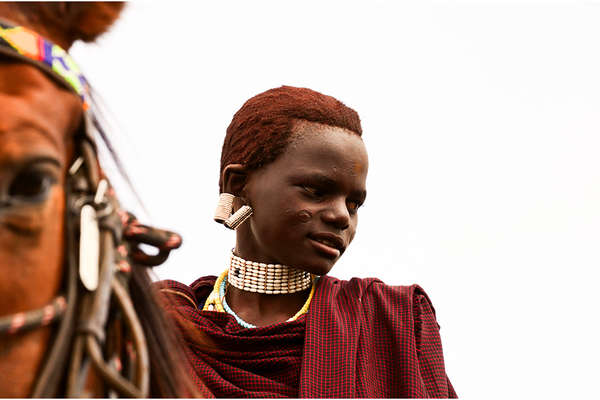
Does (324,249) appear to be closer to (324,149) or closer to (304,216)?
(304,216)

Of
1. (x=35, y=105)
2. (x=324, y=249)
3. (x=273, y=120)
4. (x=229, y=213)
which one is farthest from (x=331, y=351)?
(x=35, y=105)

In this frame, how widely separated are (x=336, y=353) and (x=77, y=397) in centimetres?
88

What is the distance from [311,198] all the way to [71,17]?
0.81m

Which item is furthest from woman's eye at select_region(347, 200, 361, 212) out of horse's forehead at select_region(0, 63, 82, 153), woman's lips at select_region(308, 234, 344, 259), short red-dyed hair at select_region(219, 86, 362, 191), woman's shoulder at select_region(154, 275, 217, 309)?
horse's forehead at select_region(0, 63, 82, 153)

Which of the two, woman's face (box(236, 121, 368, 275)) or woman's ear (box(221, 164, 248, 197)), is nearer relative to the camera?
woman's face (box(236, 121, 368, 275))

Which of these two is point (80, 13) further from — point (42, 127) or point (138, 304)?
point (138, 304)

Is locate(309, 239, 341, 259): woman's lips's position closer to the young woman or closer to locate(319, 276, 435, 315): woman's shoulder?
the young woman

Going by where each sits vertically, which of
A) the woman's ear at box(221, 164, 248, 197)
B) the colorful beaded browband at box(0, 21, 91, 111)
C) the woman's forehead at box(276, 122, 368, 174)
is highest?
the colorful beaded browband at box(0, 21, 91, 111)

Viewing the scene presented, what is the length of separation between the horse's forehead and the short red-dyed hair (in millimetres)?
900

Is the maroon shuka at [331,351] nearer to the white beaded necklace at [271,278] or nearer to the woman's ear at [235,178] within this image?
the white beaded necklace at [271,278]

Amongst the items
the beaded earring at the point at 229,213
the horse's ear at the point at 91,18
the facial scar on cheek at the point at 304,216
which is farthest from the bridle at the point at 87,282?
the beaded earring at the point at 229,213

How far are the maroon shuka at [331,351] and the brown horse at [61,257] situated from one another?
573 millimetres

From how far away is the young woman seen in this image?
145 cm

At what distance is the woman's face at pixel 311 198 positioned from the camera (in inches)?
60.5
